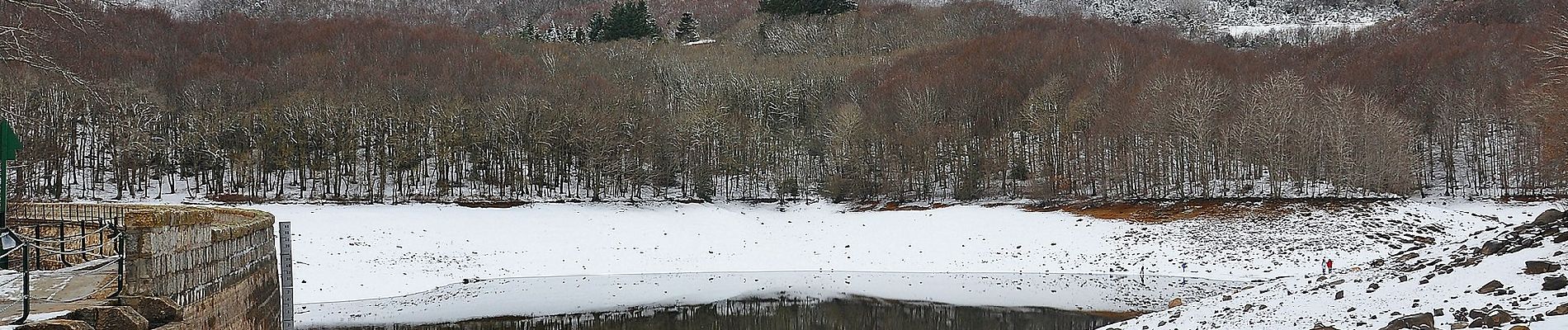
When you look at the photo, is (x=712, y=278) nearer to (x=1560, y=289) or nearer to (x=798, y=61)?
(x=1560, y=289)

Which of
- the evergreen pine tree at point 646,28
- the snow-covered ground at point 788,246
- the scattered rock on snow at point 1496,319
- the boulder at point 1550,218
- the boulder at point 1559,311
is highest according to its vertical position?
the evergreen pine tree at point 646,28

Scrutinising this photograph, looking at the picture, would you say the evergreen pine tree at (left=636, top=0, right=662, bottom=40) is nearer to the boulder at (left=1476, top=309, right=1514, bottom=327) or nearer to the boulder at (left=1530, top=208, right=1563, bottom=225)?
the boulder at (left=1530, top=208, right=1563, bottom=225)

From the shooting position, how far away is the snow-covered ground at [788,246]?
30.9 metres

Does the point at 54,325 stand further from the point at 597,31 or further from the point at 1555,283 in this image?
the point at 597,31

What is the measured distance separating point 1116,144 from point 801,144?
16676 millimetres

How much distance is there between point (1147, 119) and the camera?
50.2 m

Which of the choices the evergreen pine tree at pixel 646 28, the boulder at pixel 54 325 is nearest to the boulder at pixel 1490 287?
the boulder at pixel 54 325

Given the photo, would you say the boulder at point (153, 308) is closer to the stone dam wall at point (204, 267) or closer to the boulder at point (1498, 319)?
the stone dam wall at point (204, 267)

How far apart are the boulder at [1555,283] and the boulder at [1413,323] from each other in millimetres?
1418

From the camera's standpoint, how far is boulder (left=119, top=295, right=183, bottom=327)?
885 cm

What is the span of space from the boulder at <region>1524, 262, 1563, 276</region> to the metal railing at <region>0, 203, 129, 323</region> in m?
15.9

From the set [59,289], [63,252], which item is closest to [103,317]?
[63,252]

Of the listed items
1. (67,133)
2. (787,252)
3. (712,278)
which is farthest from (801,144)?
(67,133)

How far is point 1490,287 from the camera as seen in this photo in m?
15.1
